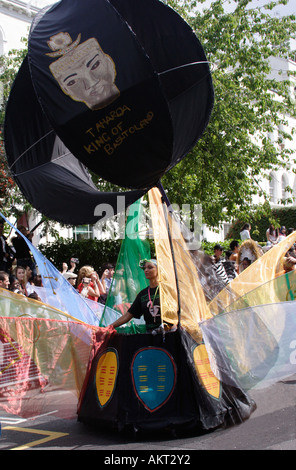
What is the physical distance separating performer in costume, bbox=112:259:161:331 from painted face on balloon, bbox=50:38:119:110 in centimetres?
211

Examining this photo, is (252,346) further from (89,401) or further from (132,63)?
(132,63)

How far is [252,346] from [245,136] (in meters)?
10.5

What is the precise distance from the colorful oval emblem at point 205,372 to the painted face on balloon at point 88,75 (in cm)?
276

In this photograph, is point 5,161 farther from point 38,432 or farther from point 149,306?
point 38,432

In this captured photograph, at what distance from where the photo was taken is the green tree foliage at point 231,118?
14.9 meters

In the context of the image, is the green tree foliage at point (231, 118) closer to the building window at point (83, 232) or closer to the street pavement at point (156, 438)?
the building window at point (83, 232)

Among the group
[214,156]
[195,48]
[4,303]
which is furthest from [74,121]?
[214,156]

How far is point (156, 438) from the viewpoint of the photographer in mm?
5254

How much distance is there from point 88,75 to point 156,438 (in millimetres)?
3585

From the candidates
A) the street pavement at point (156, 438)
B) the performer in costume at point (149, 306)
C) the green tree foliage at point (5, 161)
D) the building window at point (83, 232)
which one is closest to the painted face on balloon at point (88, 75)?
the performer in costume at point (149, 306)

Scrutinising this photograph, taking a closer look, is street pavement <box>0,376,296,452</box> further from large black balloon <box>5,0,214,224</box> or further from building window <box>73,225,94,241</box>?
building window <box>73,225,94,241</box>

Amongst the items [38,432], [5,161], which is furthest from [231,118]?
[38,432]

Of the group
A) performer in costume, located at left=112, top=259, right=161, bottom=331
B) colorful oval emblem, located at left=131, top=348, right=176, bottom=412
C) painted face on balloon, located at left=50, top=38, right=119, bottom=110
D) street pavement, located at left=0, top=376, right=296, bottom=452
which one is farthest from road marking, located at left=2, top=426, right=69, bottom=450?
painted face on balloon, located at left=50, top=38, right=119, bottom=110

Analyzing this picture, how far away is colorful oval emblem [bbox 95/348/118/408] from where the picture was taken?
5539 millimetres
